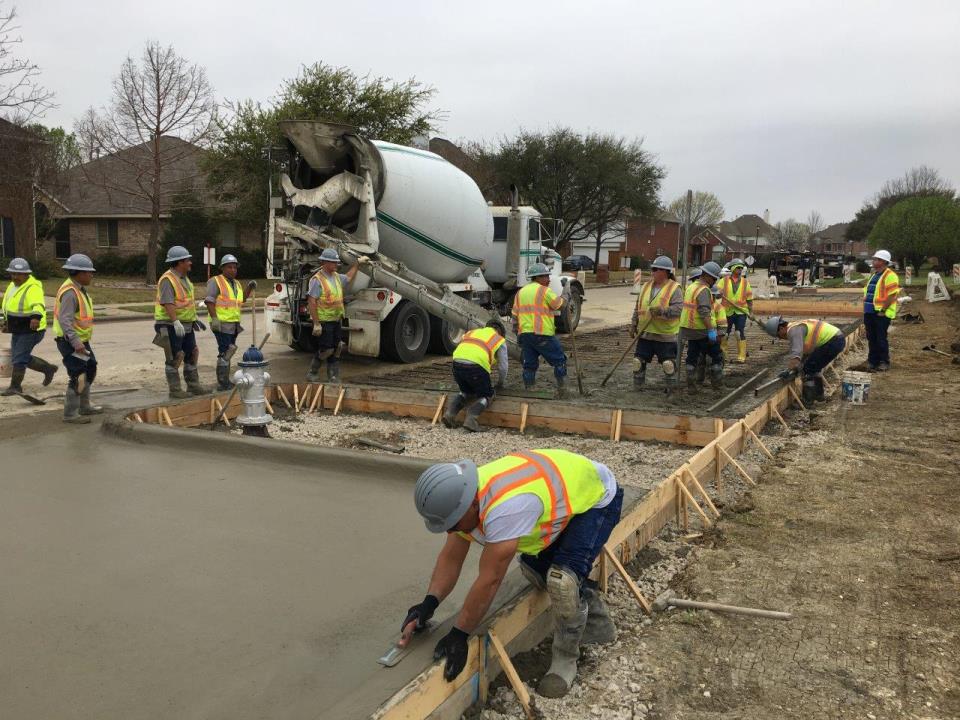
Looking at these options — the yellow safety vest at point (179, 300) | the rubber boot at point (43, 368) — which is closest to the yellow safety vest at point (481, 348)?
the yellow safety vest at point (179, 300)

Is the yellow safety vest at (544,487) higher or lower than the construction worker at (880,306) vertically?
lower

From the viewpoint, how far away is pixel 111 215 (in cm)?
2945

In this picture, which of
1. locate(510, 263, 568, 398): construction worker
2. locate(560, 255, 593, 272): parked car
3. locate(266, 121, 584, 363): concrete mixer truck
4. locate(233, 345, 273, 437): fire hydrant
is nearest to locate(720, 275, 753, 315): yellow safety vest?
locate(266, 121, 584, 363): concrete mixer truck

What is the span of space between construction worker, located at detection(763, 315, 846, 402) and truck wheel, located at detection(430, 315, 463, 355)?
4.98 meters

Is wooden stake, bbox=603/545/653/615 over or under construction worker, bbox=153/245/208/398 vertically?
under

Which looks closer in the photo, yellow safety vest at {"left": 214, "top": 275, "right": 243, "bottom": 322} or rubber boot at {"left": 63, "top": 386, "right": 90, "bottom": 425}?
rubber boot at {"left": 63, "top": 386, "right": 90, "bottom": 425}

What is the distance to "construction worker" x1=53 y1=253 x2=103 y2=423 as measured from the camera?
688cm

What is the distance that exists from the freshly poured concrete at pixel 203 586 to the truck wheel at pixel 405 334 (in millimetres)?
5149

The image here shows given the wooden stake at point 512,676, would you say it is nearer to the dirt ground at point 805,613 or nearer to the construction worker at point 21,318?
the dirt ground at point 805,613

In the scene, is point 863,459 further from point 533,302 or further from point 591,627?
point 591,627

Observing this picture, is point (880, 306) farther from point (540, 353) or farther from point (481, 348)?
point (481, 348)

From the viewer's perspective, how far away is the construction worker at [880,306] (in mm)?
10258

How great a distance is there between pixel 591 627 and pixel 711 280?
19.6ft

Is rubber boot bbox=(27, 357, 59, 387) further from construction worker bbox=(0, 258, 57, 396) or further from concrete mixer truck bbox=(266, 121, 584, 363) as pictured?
concrete mixer truck bbox=(266, 121, 584, 363)
